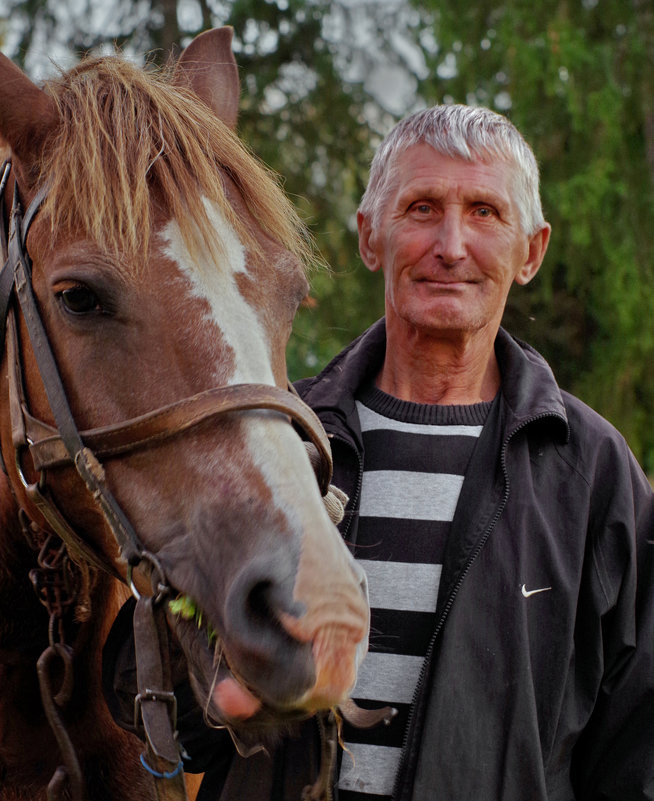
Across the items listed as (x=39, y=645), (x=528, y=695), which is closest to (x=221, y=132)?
(x=39, y=645)

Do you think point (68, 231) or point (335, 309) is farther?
point (335, 309)

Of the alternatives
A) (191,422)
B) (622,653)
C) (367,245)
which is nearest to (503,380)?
(367,245)

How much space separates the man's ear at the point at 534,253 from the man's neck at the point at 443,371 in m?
0.26

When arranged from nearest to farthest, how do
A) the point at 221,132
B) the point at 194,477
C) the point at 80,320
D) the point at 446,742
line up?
the point at 194,477, the point at 80,320, the point at 446,742, the point at 221,132

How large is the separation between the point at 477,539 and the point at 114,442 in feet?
2.91

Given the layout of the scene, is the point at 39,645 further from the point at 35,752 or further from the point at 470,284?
the point at 470,284

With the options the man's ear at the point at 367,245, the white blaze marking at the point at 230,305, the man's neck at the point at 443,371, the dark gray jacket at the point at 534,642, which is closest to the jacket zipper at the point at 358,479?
the dark gray jacket at the point at 534,642

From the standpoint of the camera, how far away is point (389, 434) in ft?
7.59

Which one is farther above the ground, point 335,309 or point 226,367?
point 226,367

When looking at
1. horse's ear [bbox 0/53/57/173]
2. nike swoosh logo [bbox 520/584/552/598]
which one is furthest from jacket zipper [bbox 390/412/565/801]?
horse's ear [bbox 0/53/57/173]

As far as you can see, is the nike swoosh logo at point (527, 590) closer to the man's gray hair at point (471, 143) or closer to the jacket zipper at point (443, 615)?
the jacket zipper at point (443, 615)

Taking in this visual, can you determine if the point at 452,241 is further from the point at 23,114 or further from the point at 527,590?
the point at 23,114

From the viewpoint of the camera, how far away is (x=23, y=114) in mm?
1962

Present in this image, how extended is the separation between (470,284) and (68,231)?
1093 millimetres
